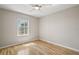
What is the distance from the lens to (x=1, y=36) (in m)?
3.07

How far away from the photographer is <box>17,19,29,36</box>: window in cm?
393

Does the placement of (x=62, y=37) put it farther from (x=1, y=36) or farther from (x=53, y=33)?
(x=1, y=36)

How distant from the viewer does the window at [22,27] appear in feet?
12.9

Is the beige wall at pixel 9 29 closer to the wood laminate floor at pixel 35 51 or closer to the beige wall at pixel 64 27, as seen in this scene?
the wood laminate floor at pixel 35 51

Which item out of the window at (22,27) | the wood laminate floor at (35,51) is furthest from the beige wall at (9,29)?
the wood laminate floor at (35,51)

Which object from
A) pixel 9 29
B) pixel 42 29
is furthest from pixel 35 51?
pixel 42 29

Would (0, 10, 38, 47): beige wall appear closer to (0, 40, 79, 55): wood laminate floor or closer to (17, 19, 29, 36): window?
(17, 19, 29, 36): window

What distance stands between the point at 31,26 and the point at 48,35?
1.21 metres

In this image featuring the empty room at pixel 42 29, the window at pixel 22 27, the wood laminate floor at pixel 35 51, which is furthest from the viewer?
the window at pixel 22 27

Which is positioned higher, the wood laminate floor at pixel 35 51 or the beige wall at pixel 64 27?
the beige wall at pixel 64 27

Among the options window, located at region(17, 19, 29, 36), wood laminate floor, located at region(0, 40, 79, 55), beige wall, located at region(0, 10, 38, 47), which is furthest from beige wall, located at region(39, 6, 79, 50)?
beige wall, located at region(0, 10, 38, 47)

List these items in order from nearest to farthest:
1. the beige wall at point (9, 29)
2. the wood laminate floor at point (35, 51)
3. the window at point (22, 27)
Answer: the wood laminate floor at point (35, 51), the beige wall at point (9, 29), the window at point (22, 27)

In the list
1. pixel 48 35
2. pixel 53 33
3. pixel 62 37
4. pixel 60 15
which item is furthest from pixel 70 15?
pixel 48 35

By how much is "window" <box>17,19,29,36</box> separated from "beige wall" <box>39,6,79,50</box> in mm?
1169
